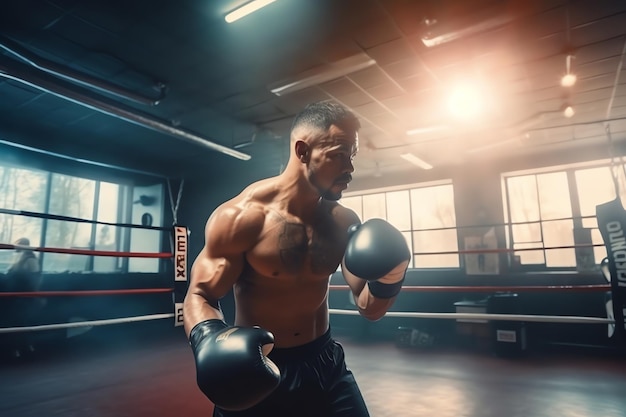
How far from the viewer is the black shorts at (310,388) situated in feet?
3.54

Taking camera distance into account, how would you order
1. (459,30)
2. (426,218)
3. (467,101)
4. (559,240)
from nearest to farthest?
(459,30), (467,101), (559,240), (426,218)

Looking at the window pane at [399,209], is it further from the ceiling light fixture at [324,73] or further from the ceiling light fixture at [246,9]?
the ceiling light fixture at [246,9]

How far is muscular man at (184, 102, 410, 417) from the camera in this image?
111 cm

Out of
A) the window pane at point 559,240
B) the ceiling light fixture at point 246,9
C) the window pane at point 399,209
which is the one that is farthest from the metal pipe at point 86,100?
the window pane at point 559,240

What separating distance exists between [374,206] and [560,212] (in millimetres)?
3020

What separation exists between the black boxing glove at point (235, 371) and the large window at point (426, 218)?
5611mm

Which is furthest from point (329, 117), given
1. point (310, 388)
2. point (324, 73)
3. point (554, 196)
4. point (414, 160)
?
point (554, 196)

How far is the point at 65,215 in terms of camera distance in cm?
569

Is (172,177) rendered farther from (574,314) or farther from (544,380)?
(574,314)

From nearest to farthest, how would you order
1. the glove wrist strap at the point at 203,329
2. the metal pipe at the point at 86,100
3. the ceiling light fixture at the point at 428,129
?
1. the glove wrist strap at the point at 203,329
2. the metal pipe at the point at 86,100
3. the ceiling light fixture at the point at 428,129

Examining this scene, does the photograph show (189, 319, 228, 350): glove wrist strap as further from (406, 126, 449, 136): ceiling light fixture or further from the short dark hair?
Result: (406, 126, 449, 136): ceiling light fixture

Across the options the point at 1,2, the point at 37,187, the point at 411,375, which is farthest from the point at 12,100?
the point at 411,375

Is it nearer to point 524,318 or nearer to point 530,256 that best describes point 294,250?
point 524,318

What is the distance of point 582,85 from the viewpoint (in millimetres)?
3816
